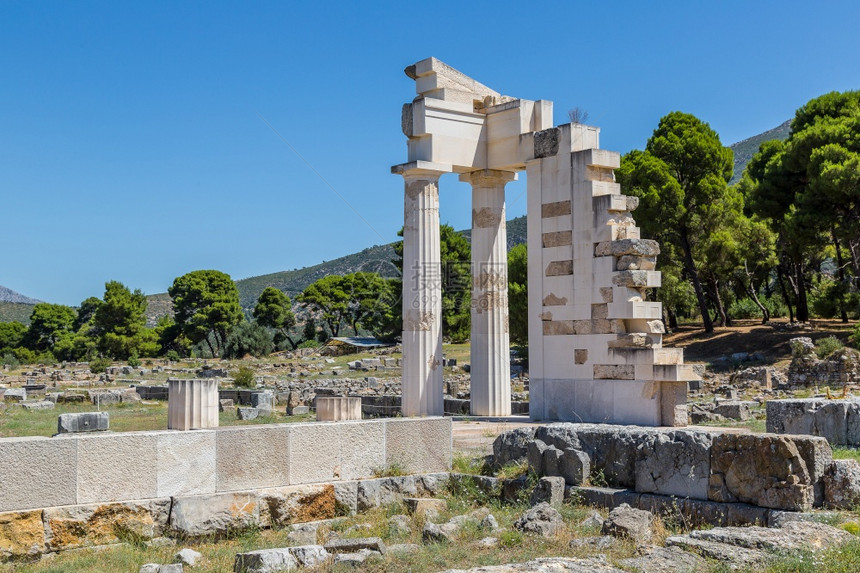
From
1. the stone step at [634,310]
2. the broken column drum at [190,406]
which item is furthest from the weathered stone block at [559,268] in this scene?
the broken column drum at [190,406]

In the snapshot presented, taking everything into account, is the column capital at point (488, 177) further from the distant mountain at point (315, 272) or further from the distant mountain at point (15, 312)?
the distant mountain at point (15, 312)

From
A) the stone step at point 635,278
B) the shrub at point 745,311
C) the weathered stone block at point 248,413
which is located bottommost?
the weathered stone block at point 248,413

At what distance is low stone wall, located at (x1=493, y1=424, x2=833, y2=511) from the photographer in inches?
324

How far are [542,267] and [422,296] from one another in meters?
2.39

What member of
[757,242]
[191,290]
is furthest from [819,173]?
[191,290]

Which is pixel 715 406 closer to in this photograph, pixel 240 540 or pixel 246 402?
pixel 240 540

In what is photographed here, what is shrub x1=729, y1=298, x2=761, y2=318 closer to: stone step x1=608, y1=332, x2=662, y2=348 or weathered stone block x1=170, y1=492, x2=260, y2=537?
stone step x1=608, y1=332, x2=662, y2=348

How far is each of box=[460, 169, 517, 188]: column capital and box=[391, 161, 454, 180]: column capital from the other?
713 mm

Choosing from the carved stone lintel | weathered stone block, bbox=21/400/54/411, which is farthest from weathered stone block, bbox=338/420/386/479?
weathered stone block, bbox=21/400/54/411

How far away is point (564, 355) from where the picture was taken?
16.3 metres

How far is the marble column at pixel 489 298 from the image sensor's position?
18047mm

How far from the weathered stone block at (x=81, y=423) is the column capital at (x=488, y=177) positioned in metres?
8.34

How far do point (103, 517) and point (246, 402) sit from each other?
19738 millimetres

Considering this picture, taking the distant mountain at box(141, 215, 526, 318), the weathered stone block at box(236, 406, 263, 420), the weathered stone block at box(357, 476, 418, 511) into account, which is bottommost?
the weathered stone block at box(357, 476, 418, 511)
